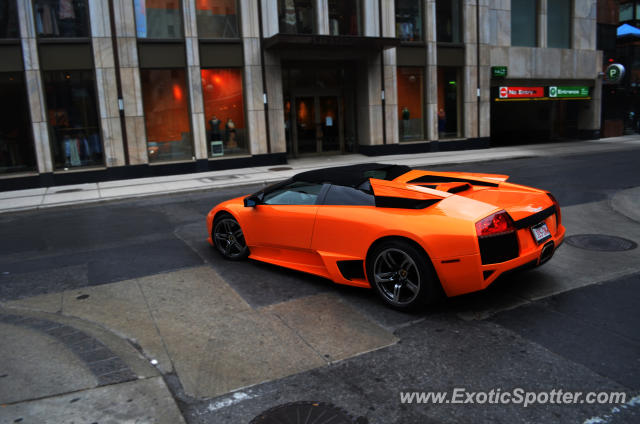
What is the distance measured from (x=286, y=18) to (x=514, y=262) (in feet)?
58.9

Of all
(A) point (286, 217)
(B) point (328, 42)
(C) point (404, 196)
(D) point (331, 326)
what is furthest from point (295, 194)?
(B) point (328, 42)

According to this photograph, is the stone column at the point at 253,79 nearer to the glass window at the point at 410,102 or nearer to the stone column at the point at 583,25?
the glass window at the point at 410,102

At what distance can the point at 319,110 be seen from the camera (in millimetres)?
23062

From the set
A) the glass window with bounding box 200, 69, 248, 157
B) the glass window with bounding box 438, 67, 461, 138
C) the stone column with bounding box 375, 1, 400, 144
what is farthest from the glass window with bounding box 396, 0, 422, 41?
the glass window with bounding box 200, 69, 248, 157

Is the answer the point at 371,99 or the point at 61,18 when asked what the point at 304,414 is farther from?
the point at 371,99

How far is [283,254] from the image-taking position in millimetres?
6285

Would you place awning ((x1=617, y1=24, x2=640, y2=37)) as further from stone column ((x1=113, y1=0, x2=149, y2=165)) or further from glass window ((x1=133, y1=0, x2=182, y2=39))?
stone column ((x1=113, y1=0, x2=149, y2=165))

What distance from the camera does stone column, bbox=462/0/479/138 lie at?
935 inches

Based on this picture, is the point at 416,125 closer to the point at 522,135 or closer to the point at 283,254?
the point at 522,135

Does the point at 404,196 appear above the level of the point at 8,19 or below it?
below

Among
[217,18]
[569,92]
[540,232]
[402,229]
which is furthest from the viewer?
[569,92]

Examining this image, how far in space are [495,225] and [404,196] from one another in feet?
3.07

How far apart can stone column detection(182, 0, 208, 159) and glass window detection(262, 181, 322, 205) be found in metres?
13.4

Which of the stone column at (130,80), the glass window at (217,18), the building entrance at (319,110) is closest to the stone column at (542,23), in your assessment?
the building entrance at (319,110)
